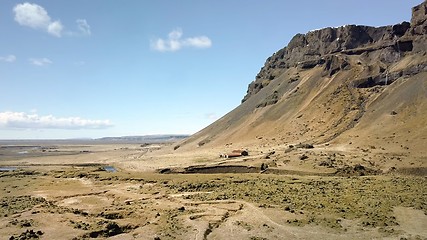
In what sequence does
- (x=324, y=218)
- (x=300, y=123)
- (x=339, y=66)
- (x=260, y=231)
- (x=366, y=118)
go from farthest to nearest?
1. (x=339, y=66)
2. (x=300, y=123)
3. (x=366, y=118)
4. (x=324, y=218)
5. (x=260, y=231)

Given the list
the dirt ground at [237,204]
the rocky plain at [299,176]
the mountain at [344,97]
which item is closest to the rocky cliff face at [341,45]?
the mountain at [344,97]

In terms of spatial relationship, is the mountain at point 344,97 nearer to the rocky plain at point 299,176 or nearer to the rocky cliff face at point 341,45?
the rocky cliff face at point 341,45

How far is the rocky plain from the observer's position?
33.2 m

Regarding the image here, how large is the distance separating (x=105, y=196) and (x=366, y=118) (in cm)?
6765

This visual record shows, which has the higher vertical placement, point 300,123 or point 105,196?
point 300,123

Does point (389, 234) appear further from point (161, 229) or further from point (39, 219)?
point (39, 219)

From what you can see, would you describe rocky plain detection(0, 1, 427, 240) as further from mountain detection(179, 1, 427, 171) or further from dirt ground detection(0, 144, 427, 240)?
mountain detection(179, 1, 427, 171)

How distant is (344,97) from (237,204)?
7953 centimetres

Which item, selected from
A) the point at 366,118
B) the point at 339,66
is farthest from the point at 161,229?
the point at 339,66

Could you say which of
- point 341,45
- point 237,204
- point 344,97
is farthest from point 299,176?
point 341,45

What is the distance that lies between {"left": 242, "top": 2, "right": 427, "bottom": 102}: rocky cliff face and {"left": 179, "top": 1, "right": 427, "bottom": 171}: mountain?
0.29m

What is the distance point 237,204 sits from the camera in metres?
41.4

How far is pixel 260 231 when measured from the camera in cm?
3142

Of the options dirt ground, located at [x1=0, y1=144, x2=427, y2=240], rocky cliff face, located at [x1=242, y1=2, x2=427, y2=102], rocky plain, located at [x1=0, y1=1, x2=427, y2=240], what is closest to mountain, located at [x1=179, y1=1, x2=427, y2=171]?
rocky cliff face, located at [x1=242, y1=2, x2=427, y2=102]
